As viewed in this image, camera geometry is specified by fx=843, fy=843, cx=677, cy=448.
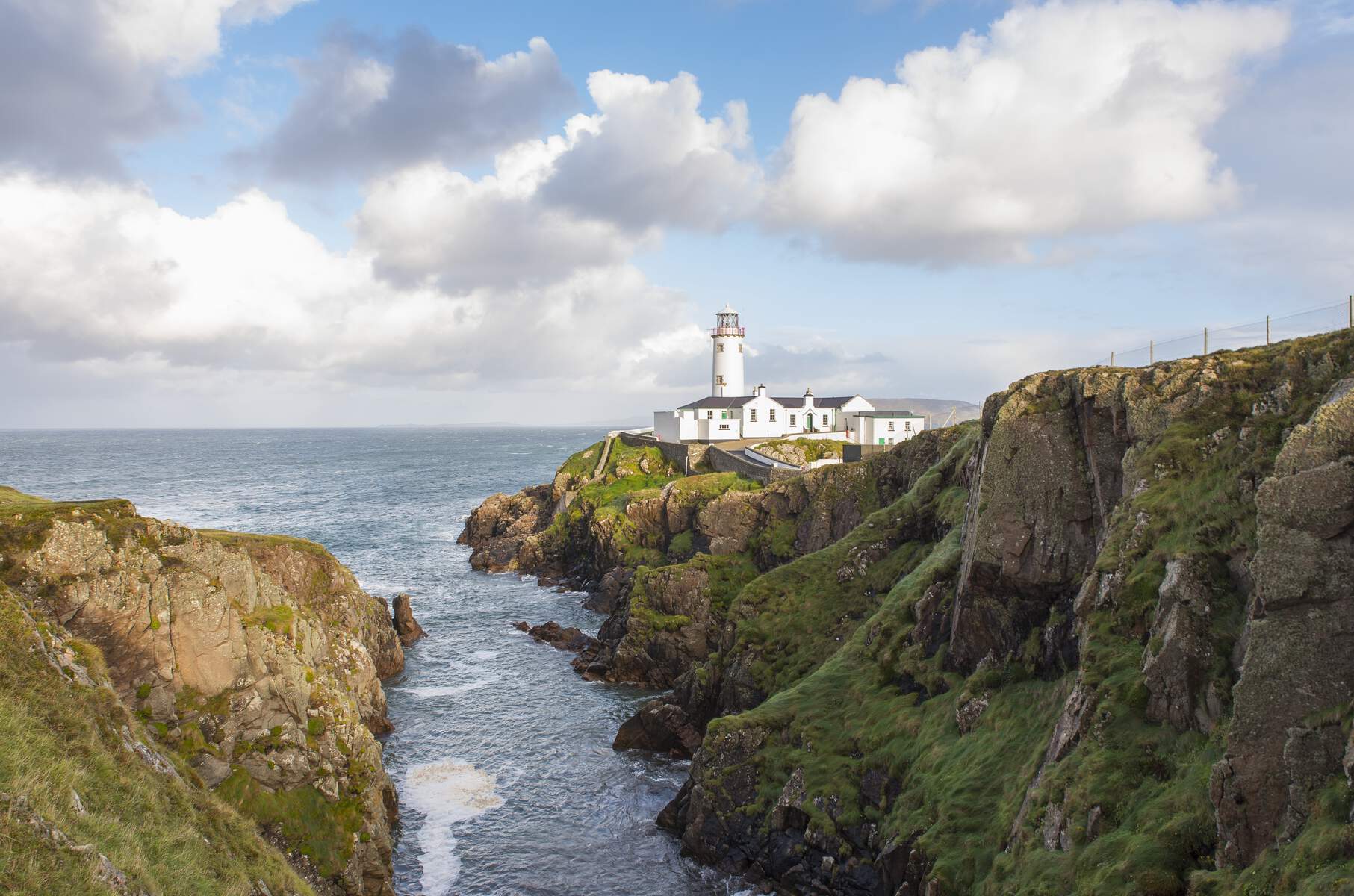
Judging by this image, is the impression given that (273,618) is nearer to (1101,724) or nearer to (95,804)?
(95,804)

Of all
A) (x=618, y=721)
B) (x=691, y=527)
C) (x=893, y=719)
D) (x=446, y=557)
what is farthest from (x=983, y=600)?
(x=446, y=557)

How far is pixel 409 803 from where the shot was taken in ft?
114

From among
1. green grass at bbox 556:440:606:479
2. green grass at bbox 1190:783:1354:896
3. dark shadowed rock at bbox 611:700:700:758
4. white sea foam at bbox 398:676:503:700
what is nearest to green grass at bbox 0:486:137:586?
white sea foam at bbox 398:676:503:700

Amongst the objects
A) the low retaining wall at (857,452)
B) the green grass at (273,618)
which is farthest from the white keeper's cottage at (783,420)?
the green grass at (273,618)

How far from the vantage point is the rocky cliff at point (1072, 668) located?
53.2ft

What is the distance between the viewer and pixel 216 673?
28.1 m

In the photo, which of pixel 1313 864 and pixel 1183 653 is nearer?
pixel 1313 864

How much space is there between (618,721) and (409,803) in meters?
11.7

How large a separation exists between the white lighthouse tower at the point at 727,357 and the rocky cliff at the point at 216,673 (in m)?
97.5

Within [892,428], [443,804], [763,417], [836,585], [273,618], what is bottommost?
[443,804]

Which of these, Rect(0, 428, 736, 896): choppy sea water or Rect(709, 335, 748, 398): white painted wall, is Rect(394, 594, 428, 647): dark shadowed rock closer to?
Rect(0, 428, 736, 896): choppy sea water

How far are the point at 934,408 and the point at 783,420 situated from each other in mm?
78449

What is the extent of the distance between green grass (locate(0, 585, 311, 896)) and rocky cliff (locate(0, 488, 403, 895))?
249 cm

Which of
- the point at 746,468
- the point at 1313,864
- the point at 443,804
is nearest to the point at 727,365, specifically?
the point at 746,468
